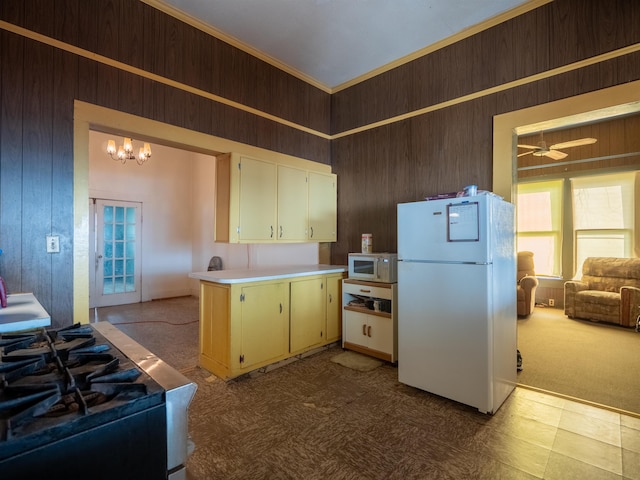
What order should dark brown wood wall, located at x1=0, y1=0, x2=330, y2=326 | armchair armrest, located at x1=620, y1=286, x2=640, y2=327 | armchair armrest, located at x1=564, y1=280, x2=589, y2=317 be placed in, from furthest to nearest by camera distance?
armchair armrest, located at x1=564, y1=280, x2=589, y2=317 < armchair armrest, located at x1=620, y1=286, x2=640, y2=327 < dark brown wood wall, located at x1=0, y1=0, x2=330, y2=326

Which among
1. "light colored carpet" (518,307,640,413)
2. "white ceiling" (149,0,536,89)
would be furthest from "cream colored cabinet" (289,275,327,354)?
"white ceiling" (149,0,536,89)

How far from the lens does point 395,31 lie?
312cm

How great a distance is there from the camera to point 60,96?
225 centimetres

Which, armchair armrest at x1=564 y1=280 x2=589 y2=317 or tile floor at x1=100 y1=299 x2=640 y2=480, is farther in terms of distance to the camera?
armchair armrest at x1=564 y1=280 x2=589 y2=317

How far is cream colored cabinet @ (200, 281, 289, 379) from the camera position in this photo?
2.80 metres

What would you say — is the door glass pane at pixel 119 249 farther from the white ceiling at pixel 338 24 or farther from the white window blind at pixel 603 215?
the white window blind at pixel 603 215

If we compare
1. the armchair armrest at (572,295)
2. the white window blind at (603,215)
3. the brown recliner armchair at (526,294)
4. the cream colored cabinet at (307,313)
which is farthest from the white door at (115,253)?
the white window blind at (603,215)

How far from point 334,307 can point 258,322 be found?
109 centimetres

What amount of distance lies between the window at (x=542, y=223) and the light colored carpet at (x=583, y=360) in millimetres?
→ 1543

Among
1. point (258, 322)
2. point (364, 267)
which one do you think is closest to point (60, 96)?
point (258, 322)

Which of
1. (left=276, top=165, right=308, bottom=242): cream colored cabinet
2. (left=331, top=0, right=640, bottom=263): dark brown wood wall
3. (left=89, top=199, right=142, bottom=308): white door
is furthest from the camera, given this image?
(left=89, top=199, right=142, bottom=308): white door

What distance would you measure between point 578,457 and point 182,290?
700cm

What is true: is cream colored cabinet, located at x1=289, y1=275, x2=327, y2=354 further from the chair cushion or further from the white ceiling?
the chair cushion

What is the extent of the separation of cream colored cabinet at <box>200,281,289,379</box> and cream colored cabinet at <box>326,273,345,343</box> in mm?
632
